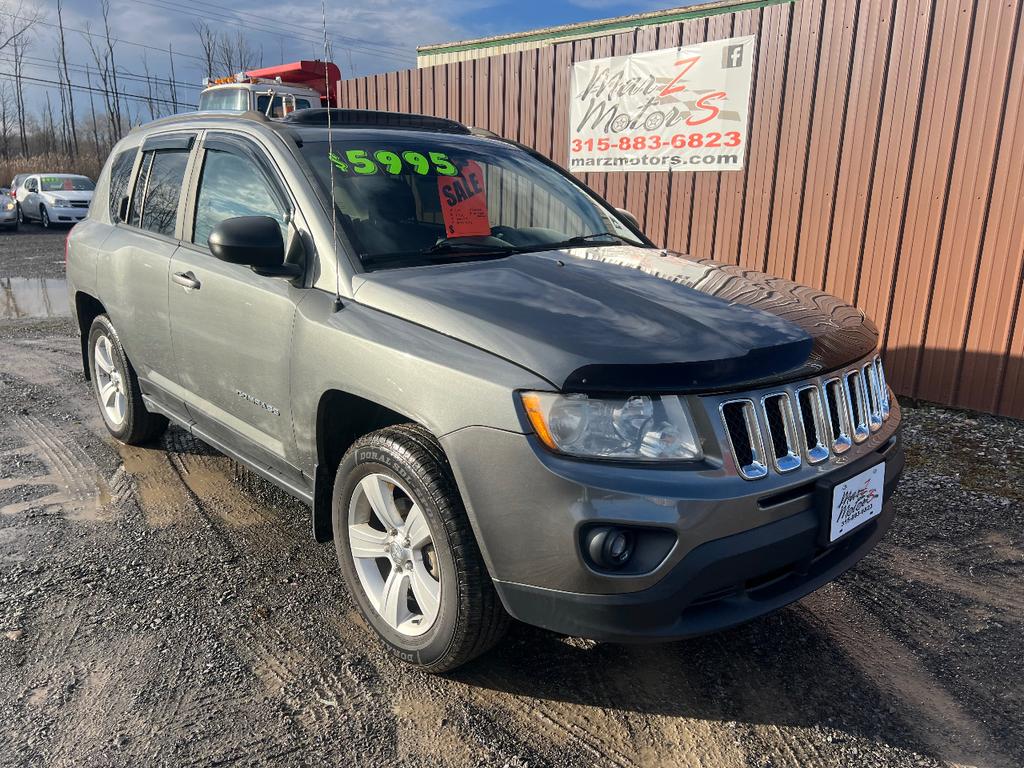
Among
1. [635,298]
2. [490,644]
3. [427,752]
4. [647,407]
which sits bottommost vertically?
[427,752]

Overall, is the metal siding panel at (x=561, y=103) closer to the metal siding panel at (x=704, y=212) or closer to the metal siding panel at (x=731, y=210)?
the metal siding panel at (x=704, y=212)

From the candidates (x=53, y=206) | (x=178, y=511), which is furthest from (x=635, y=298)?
(x=53, y=206)

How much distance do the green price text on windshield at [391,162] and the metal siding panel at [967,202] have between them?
13.7 feet

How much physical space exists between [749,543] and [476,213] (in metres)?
1.77

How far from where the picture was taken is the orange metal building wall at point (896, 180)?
527 centimetres

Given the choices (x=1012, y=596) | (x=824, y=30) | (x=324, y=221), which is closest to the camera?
(x=324, y=221)

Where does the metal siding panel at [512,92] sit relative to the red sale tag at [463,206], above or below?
above

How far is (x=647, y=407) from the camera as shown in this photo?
2.03m

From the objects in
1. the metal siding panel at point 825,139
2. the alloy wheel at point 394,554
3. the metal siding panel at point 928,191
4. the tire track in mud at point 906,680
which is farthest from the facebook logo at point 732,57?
the alloy wheel at point 394,554

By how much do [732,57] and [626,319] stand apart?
16.9 ft

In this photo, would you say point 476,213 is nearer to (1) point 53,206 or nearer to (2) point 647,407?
(2) point 647,407

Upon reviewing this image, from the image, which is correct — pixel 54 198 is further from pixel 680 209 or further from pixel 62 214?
pixel 680 209

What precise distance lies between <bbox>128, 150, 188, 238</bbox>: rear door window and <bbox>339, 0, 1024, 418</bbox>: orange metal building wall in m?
4.72

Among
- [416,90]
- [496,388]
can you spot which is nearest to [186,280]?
[496,388]
